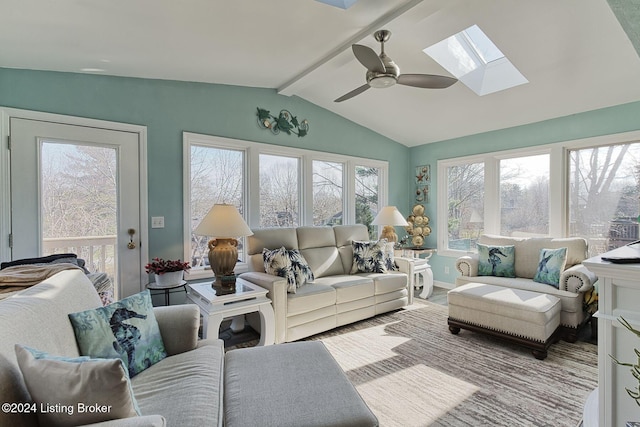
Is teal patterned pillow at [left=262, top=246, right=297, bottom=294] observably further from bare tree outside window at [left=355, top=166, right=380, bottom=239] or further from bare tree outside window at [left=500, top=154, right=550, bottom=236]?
bare tree outside window at [left=500, top=154, right=550, bottom=236]

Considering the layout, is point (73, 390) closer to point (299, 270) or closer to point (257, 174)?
point (299, 270)

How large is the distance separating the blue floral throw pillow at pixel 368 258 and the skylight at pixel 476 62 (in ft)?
7.20

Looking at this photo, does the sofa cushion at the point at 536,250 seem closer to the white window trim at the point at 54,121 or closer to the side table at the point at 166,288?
the side table at the point at 166,288

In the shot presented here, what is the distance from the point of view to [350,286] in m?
3.35

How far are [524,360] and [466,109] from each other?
9.86ft

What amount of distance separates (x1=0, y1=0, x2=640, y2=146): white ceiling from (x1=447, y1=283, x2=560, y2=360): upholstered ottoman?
7.41 feet

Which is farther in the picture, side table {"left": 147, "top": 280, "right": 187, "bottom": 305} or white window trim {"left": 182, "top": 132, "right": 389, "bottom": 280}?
white window trim {"left": 182, "top": 132, "right": 389, "bottom": 280}

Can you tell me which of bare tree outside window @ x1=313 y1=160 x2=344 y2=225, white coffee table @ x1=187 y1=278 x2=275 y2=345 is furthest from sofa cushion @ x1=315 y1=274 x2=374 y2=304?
bare tree outside window @ x1=313 y1=160 x2=344 y2=225

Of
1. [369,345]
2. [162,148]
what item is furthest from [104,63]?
[369,345]

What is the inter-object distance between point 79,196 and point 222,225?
4.37 ft

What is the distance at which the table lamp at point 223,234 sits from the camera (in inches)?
103

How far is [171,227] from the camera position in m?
3.27

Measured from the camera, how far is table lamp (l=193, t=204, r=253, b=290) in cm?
262

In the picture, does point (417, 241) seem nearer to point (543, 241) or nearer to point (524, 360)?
point (543, 241)
